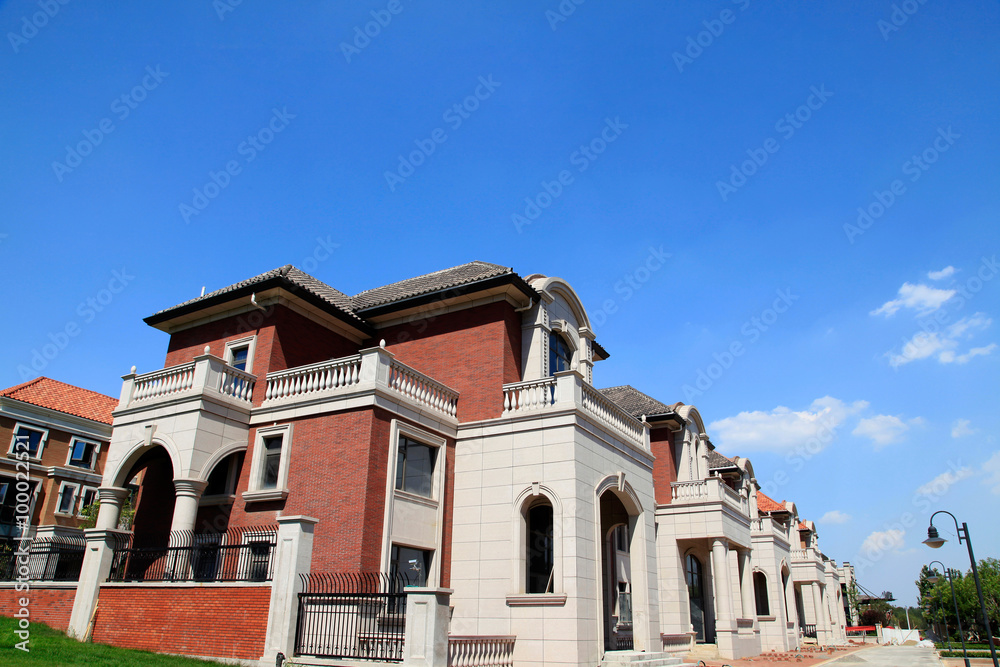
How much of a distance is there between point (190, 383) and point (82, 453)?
79.4 ft

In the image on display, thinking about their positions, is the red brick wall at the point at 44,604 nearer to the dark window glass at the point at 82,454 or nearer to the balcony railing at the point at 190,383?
the balcony railing at the point at 190,383

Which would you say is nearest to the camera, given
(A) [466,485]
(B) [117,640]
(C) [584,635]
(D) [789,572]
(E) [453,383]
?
(B) [117,640]

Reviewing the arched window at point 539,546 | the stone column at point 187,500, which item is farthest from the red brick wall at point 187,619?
the arched window at point 539,546

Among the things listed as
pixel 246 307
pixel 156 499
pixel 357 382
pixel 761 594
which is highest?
pixel 246 307

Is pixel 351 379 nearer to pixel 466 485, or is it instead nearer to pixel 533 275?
pixel 466 485

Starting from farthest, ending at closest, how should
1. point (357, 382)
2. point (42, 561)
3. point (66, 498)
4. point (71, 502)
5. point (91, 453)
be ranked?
point (91, 453) → point (71, 502) → point (66, 498) → point (357, 382) → point (42, 561)

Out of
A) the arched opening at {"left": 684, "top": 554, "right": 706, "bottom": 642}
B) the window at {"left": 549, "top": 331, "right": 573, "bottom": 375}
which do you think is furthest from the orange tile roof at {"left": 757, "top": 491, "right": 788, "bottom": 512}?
the window at {"left": 549, "top": 331, "right": 573, "bottom": 375}

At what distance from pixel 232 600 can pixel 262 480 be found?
4.39 m

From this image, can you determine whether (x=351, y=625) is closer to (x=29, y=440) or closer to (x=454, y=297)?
(x=454, y=297)

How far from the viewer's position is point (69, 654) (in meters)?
12.2

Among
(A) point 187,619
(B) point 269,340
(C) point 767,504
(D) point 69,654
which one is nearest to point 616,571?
(B) point 269,340

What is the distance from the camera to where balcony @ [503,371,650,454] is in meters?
17.1

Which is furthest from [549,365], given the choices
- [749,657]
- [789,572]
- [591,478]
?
[789,572]

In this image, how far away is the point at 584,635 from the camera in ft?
50.2
